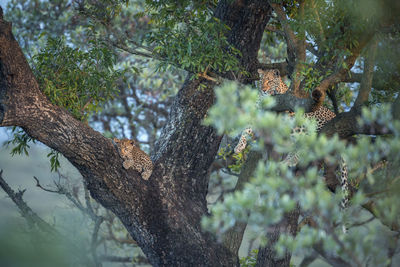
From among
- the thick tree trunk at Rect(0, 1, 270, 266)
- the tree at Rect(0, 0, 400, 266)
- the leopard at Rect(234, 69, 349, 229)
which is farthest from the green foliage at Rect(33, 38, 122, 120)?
the leopard at Rect(234, 69, 349, 229)

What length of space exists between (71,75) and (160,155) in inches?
44.4

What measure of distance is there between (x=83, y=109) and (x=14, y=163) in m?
9.34

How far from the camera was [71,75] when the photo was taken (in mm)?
4555

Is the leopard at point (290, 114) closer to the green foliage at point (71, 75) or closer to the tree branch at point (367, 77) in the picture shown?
the tree branch at point (367, 77)

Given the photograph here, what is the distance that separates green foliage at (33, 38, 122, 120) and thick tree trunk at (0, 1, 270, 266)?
59 centimetres

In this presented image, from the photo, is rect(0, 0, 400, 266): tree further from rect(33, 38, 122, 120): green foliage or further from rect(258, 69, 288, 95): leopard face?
rect(258, 69, 288, 95): leopard face

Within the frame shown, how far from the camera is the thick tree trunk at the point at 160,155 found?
3.71 meters

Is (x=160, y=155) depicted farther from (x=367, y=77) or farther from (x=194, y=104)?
(x=367, y=77)

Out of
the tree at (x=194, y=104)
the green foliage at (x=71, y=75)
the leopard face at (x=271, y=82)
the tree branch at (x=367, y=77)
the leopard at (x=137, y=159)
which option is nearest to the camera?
the tree at (x=194, y=104)

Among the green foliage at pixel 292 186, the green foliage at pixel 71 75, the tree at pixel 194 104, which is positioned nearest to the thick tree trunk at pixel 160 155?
the tree at pixel 194 104

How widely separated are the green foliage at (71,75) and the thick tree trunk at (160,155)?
23.1 inches

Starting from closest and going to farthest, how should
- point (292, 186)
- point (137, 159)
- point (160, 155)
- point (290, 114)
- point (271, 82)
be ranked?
point (292, 186)
point (137, 159)
point (290, 114)
point (160, 155)
point (271, 82)

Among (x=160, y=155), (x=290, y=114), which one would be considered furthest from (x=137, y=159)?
(x=290, y=114)

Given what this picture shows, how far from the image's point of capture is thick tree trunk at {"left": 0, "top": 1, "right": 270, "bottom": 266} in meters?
3.71
